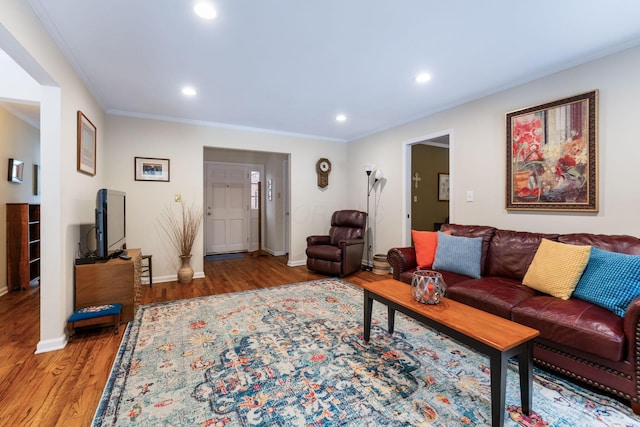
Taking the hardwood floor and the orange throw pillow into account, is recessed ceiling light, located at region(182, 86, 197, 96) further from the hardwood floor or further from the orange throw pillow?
the orange throw pillow

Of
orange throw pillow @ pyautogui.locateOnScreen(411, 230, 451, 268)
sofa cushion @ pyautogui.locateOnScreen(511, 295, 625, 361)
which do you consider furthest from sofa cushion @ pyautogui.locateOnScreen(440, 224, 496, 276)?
sofa cushion @ pyautogui.locateOnScreen(511, 295, 625, 361)

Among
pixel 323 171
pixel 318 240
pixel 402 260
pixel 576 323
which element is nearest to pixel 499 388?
pixel 576 323

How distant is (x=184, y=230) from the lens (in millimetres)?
4094

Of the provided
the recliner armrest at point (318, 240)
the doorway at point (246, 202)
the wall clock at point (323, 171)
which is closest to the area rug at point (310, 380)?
the recliner armrest at point (318, 240)

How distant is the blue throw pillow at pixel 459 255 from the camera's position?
Answer: 2732mm

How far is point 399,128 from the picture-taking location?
4363 millimetres

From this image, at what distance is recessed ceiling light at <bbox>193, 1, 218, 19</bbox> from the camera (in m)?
1.77

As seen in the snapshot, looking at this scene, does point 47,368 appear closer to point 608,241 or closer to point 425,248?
point 425,248

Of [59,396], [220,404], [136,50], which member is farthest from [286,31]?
[59,396]

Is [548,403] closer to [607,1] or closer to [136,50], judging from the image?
[607,1]

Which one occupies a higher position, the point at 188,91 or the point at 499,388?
the point at 188,91

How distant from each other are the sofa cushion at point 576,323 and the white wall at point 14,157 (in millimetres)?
5416

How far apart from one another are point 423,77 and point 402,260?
6.13ft

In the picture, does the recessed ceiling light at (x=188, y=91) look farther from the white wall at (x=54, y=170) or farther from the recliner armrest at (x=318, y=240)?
the recliner armrest at (x=318, y=240)
